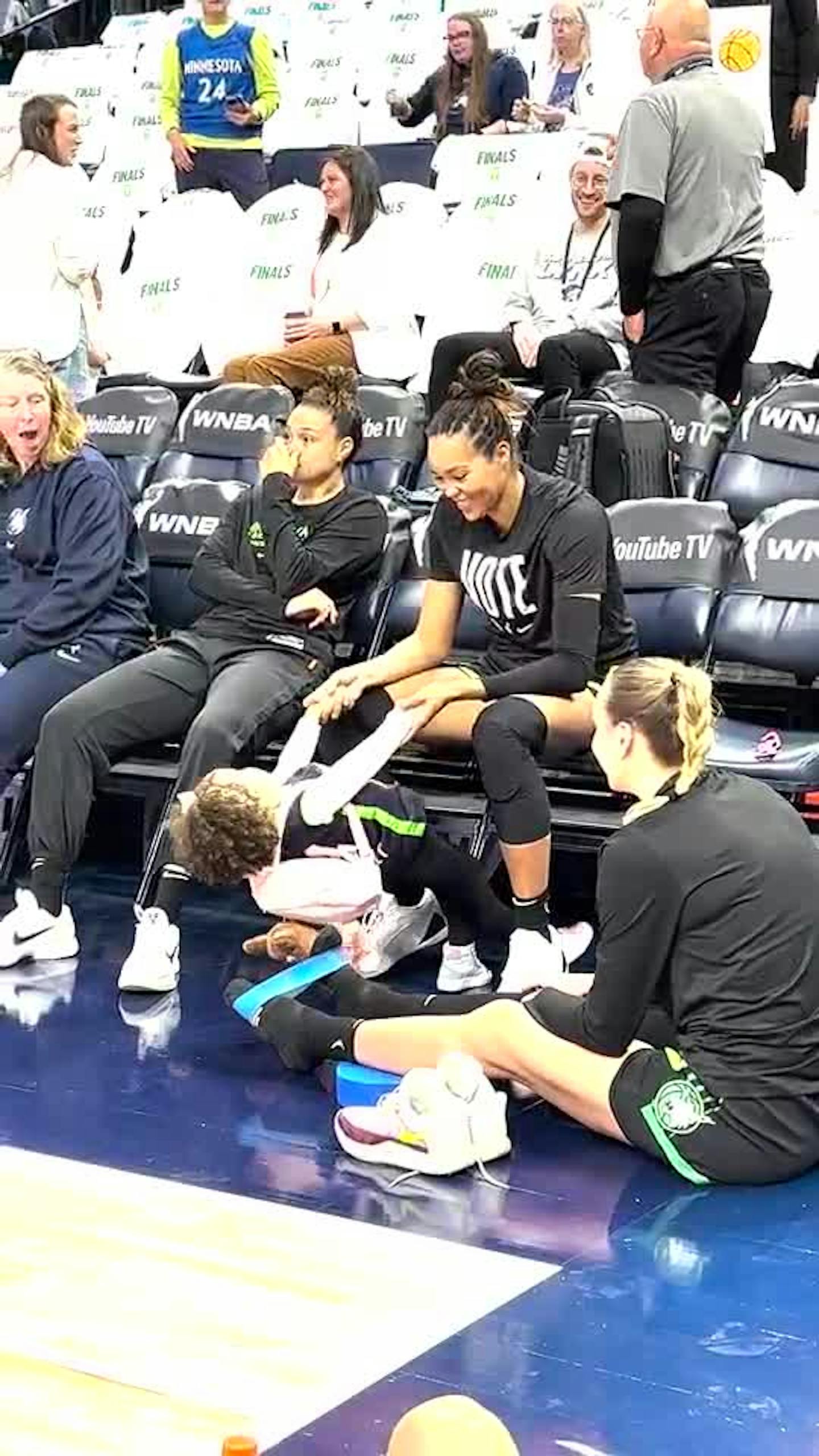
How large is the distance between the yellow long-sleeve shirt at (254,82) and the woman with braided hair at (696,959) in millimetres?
6268

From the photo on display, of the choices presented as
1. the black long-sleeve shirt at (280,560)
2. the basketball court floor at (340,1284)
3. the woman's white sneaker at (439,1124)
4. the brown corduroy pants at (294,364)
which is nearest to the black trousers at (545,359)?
the brown corduroy pants at (294,364)

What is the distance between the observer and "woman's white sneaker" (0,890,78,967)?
5055 mm

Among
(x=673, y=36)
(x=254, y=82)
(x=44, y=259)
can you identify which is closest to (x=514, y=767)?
(x=673, y=36)

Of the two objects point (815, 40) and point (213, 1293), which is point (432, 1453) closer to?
point (213, 1293)

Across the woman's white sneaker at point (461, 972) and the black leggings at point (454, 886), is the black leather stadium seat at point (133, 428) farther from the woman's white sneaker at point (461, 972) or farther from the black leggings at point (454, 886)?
the woman's white sneaker at point (461, 972)

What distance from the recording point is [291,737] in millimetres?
5043

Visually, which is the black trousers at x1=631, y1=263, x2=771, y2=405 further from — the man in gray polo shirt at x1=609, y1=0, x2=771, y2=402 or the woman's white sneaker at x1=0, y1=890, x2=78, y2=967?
the woman's white sneaker at x1=0, y1=890, x2=78, y2=967

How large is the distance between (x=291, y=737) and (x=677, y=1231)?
1898mm

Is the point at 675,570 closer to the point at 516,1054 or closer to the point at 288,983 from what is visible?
the point at 288,983

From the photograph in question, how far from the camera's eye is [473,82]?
30.8 feet

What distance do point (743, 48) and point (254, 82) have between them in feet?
7.12

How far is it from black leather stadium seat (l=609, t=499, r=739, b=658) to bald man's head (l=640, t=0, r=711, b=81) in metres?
1.55

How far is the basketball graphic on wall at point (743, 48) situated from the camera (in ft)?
28.4

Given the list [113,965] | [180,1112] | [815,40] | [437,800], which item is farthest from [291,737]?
[815,40]
